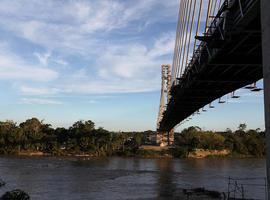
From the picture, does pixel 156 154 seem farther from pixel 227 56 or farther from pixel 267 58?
pixel 267 58

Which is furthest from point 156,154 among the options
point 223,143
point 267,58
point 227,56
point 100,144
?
point 267,58

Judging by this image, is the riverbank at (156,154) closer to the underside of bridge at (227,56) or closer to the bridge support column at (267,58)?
the underside of bridge at (227,56)

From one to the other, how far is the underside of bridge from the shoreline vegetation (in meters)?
76.9

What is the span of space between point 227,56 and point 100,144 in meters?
93.7

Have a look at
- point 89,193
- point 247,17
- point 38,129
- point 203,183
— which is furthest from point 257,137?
point 247,17

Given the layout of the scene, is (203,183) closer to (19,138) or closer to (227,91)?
(227,91)

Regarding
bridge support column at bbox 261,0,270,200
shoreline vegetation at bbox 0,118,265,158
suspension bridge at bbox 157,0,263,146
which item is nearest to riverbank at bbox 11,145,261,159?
shoreline vegetation at bbox 0,118,265,158

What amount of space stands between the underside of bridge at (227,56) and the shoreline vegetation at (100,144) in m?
76.9

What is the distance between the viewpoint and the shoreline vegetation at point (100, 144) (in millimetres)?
105375

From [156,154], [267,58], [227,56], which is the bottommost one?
[156,154]

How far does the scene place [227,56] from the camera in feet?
55.7

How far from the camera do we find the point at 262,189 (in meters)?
35.6

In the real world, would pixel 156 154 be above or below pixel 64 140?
below

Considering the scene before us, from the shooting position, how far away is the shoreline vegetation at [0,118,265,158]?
10538 cm
